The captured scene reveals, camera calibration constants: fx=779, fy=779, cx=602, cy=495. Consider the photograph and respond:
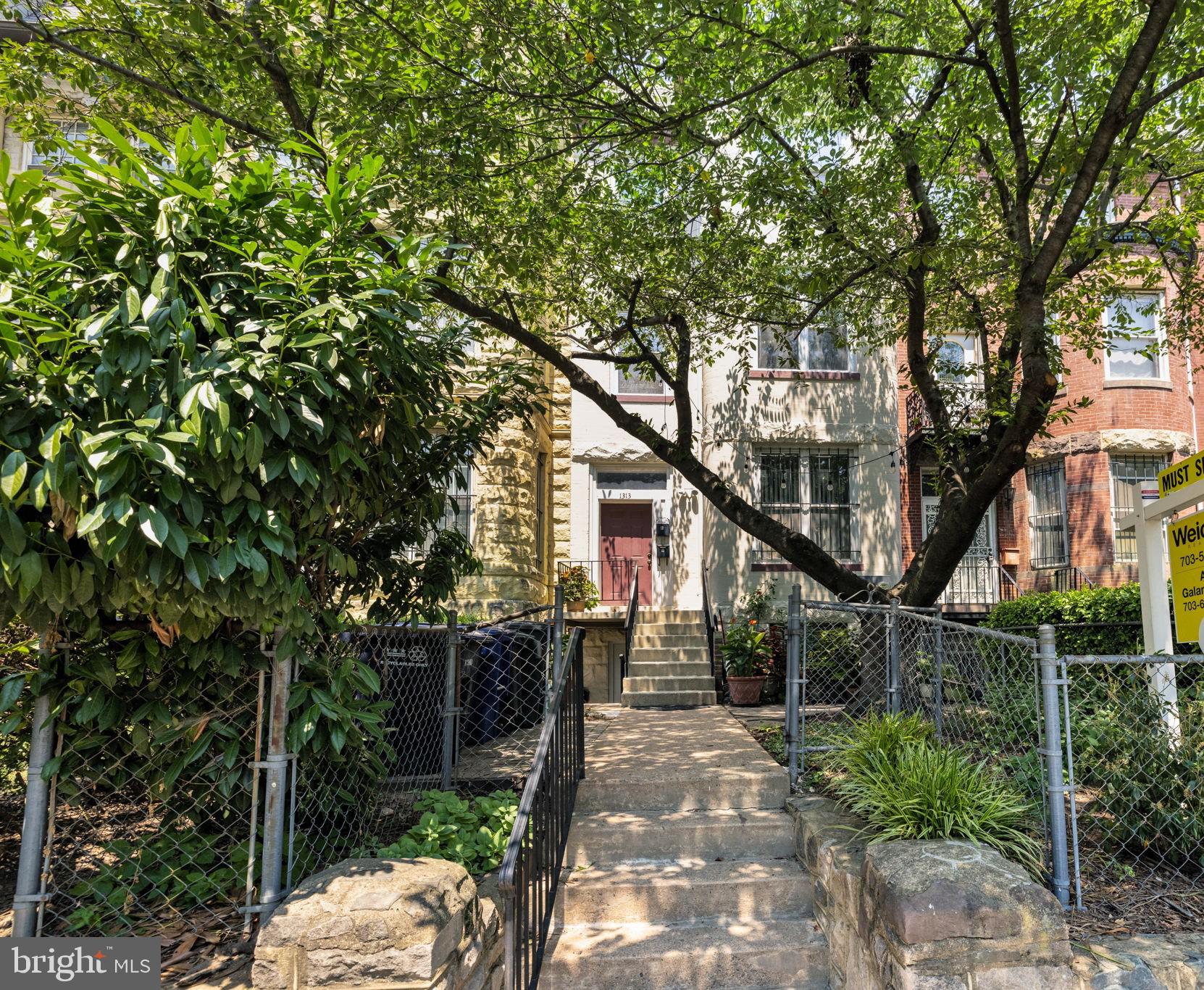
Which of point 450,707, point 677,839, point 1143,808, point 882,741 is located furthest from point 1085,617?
point 450,707

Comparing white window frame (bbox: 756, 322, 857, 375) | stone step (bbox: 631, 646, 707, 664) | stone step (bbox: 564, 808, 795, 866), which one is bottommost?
stone step (bbox: 564, 808, 795, 866)

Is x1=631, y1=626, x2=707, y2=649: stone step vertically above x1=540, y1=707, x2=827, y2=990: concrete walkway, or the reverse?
x1=631, y1=626, x2=707, y2=649: stone step

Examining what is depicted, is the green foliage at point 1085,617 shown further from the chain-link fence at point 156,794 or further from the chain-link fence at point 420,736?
the chain-link fence at point 156,794

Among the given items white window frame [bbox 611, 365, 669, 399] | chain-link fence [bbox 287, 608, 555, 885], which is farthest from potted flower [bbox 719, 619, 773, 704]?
white window frame [bbox 611, 365, 669, 399]

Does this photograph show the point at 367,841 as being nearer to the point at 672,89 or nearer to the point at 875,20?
the point at 672,89

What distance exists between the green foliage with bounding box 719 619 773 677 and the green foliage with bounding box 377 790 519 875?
6421mm

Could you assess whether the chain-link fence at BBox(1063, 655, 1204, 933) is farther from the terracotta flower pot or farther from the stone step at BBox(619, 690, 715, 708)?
the stone step at BBox(619, 690, 715, 708)

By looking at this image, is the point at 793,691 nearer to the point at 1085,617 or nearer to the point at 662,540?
the point at 662,540

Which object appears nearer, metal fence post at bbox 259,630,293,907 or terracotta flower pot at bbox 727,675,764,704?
metal fence post at bbox 259,630,293,907

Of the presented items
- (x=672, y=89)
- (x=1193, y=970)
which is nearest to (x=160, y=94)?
(x=672, y=89)

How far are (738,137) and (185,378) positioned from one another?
691cm

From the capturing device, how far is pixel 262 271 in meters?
3.45

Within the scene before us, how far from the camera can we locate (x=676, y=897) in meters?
4.96

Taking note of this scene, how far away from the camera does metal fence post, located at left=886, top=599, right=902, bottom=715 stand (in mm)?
6178
